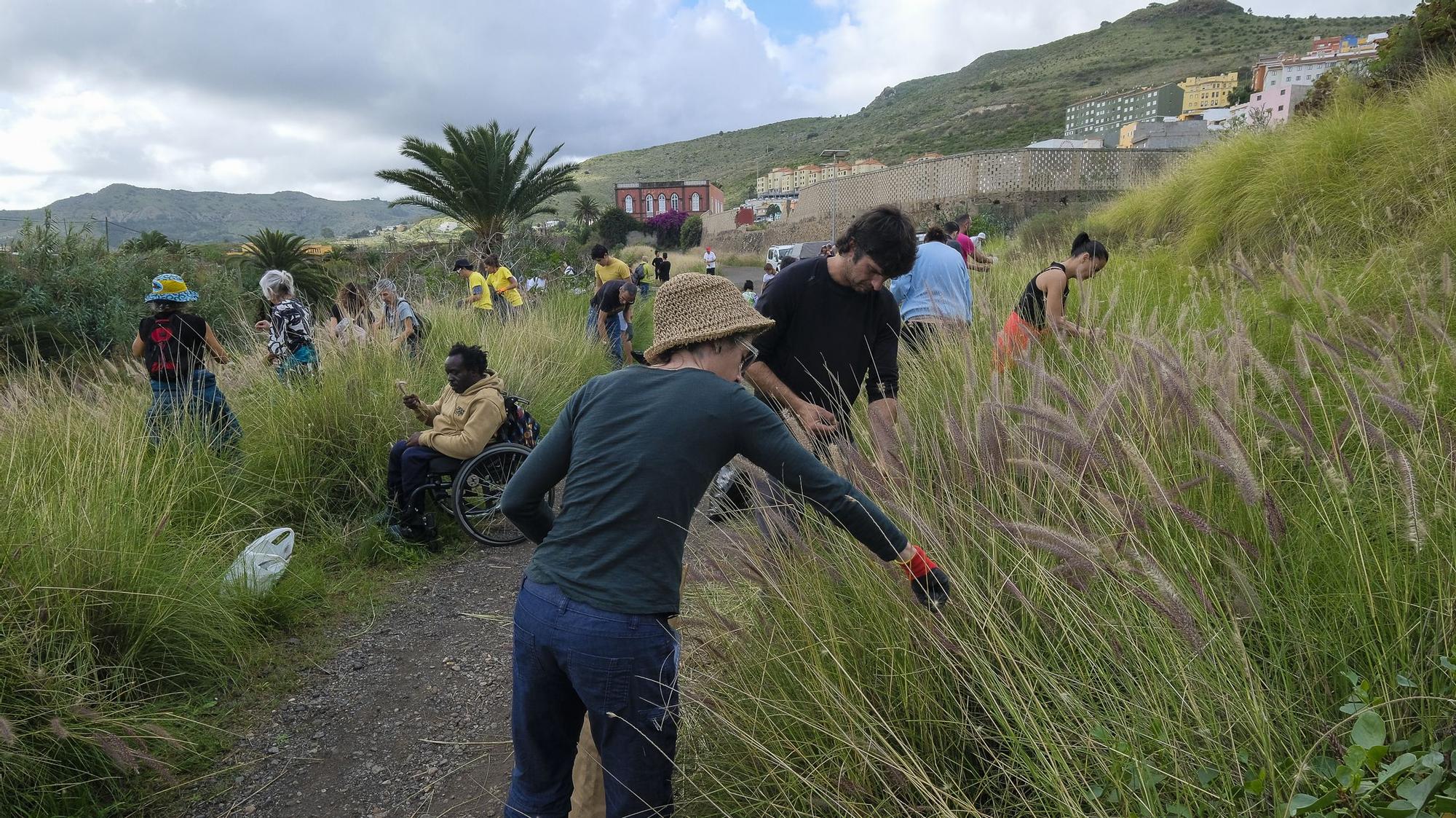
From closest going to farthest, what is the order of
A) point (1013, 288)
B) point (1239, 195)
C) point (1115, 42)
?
point (1239, 195) < point (1013, 288) < point (1115, 42)

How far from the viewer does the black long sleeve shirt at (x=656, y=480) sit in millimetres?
1994

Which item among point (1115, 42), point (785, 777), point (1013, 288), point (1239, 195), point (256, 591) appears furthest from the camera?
point (1115, 42)

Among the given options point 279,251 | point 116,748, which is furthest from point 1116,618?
point 279,251

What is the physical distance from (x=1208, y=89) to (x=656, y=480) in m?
97.1

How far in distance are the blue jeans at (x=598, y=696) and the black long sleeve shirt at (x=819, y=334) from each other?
73.7 inches

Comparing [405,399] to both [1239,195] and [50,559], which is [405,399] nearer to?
[50,559]

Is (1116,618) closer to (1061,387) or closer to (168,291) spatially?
(1061,387)

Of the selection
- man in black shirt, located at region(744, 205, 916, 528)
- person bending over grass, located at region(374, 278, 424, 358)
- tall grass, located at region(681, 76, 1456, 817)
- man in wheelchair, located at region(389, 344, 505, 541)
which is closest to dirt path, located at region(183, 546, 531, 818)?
man in wheelchair, located at region(389, 344, 505, 541)

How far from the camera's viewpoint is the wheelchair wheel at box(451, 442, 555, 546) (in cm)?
557

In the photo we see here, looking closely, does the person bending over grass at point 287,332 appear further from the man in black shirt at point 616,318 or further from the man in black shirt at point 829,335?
the man in black shirt at point 829,335

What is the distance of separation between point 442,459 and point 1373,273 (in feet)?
19.5

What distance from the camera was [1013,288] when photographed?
8.84m

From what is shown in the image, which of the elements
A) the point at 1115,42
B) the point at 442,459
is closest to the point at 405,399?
the point at 442,459

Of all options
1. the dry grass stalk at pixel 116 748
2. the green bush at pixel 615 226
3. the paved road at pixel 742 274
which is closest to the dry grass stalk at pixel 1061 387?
the dry grass stalk at pixel 116 748
